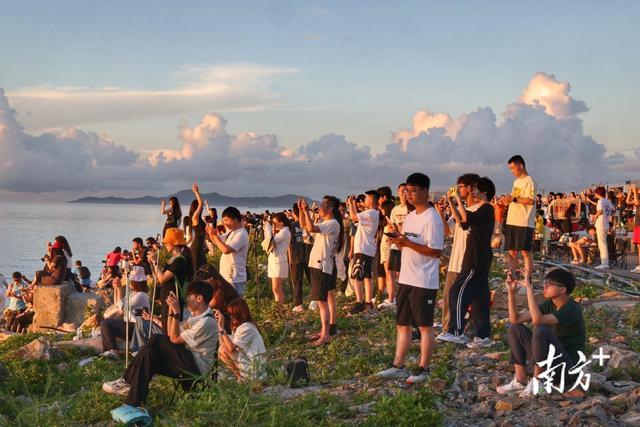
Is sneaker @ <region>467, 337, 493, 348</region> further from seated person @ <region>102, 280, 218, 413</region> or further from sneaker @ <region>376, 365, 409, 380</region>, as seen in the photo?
seated person @ <region>102, 280, 218, 413</region>

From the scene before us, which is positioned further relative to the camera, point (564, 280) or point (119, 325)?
point (119, 325)

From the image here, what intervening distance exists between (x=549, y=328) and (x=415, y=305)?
137cm

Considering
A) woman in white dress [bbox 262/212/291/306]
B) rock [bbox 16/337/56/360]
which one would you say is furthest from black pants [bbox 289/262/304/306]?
rock [bbox 16/337/56/360]

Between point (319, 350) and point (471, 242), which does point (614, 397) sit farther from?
point (319, 350)

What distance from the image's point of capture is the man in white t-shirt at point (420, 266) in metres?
7.46

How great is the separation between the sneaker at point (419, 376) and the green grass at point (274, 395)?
0.10 meters

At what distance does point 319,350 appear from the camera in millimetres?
10047

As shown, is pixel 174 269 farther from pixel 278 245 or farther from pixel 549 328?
pixel 549 328


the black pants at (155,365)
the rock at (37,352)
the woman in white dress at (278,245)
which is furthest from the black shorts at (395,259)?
the rock at (37,352)

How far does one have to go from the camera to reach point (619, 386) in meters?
7.19

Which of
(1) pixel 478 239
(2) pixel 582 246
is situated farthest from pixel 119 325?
(2) pixel 582 246

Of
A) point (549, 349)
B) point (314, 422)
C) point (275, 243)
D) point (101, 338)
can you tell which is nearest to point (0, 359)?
point (101, 338)

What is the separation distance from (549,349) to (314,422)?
6.66ft

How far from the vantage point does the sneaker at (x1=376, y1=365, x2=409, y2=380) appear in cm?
775
